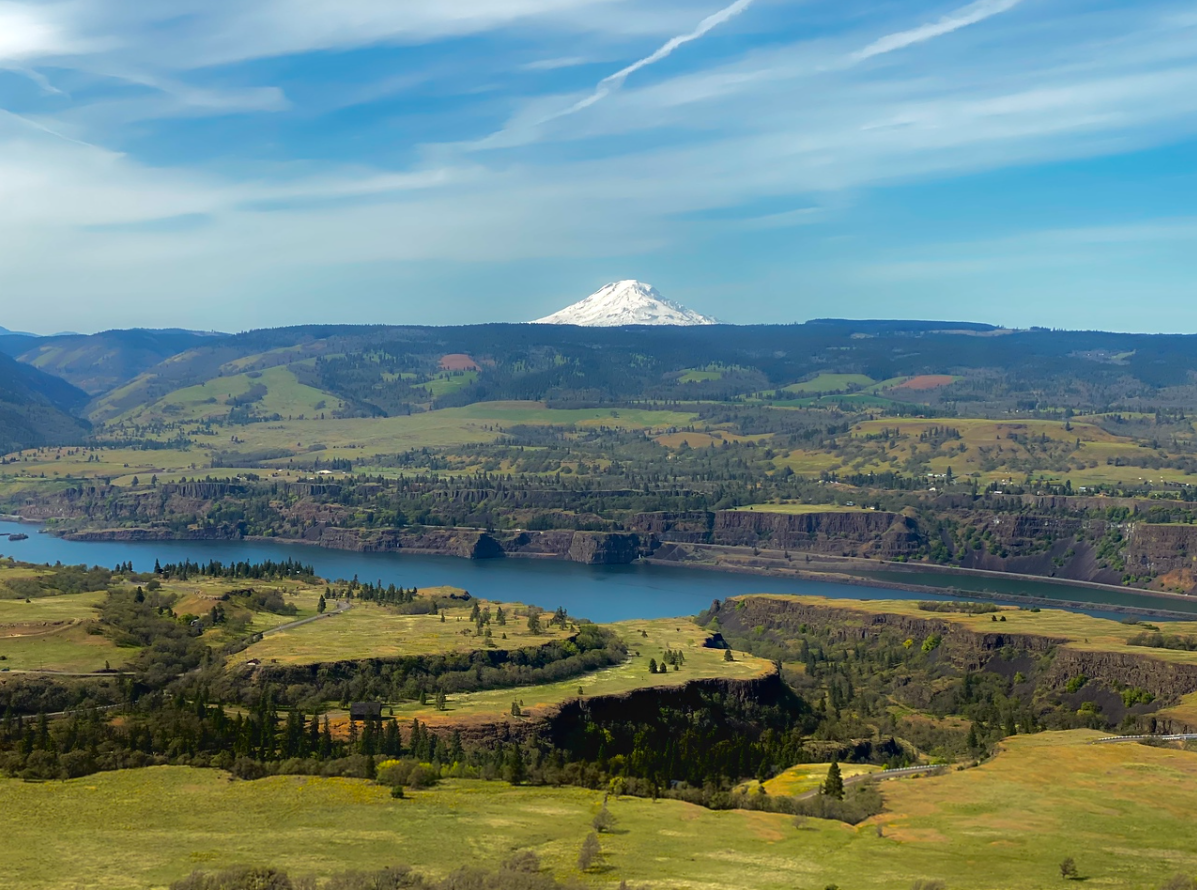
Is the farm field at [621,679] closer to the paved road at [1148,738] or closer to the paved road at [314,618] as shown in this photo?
the paved road at [314,618]

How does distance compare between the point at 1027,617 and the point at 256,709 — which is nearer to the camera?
the point at 256,709

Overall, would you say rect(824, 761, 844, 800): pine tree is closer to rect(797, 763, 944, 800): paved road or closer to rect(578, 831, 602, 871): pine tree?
rect(797, 763, 944, 800): paved road

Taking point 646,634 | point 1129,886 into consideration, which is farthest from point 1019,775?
point 646,634

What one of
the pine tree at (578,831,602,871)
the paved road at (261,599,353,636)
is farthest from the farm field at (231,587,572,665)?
the pine tree at (578,831,602,871)

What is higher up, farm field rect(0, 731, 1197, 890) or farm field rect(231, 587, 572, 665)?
farm field rect(0, 731, 1197, 890)

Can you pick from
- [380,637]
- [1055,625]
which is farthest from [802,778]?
[1055,625]

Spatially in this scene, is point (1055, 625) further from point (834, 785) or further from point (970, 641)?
point (834, 785)

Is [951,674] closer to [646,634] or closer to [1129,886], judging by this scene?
[646,634]
